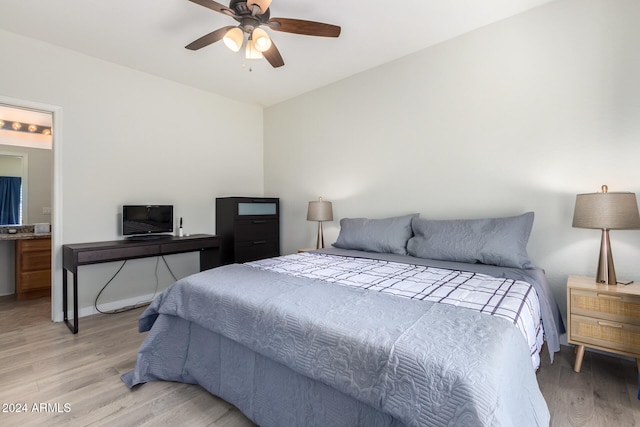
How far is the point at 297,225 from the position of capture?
4.23 m

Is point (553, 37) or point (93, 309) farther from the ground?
point (553, 37)

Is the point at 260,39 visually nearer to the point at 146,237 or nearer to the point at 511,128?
the point at 511,128

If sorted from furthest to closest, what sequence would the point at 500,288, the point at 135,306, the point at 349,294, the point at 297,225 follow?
the point at 297,225 < the point at 135,306 < the point at 500,288 < the point at 349,294

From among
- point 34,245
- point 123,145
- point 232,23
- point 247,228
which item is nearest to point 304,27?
point 232,23

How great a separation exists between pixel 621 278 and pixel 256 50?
3071mm

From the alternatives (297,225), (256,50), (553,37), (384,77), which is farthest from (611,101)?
(297,225)

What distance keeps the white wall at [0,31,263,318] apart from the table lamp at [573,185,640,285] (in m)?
3.74

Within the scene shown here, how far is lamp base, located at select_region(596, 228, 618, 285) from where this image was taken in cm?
191

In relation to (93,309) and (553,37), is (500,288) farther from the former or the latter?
(93,309)

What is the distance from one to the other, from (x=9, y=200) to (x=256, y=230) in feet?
11.3

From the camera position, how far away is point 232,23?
2.54 m

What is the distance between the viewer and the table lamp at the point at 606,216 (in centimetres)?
182

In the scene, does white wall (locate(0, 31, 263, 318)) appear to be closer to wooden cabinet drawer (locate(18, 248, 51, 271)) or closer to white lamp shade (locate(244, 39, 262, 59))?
wooden cabinet drawer (locate(18, 248, 51, 271))

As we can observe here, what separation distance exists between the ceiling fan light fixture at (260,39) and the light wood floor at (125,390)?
2278 mm
